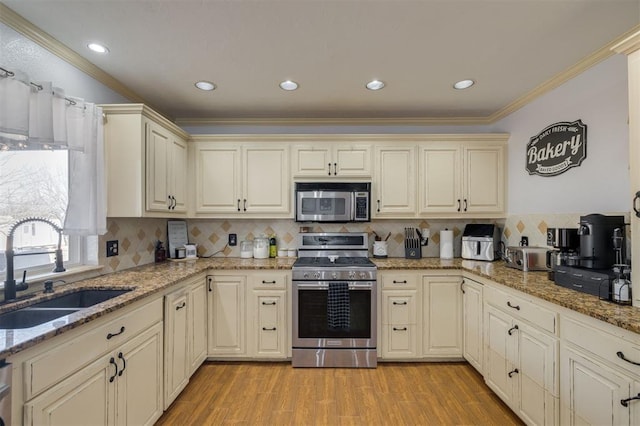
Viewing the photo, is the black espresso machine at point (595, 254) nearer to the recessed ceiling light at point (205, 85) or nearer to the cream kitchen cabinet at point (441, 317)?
the cream kitchen cabinet at point (441, 317)

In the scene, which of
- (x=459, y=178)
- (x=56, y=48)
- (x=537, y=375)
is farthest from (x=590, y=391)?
(x=56, y=48)

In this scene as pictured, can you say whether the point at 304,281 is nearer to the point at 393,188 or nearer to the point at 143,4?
the point at 393,188

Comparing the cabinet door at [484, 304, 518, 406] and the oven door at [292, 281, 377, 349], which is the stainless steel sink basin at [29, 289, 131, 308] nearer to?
the oven door at [292, 281, 377, 349]

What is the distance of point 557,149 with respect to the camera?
7.86ft

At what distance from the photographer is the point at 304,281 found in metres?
2.71

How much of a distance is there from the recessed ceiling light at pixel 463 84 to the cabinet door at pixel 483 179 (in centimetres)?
76

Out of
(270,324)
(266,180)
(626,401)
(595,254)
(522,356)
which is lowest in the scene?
(270,324)

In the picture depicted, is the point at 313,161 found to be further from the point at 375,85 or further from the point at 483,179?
the point at 483,179

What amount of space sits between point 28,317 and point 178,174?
1631mm

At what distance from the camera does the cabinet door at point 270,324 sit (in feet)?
9.04

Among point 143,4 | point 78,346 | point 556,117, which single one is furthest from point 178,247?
point 556,117

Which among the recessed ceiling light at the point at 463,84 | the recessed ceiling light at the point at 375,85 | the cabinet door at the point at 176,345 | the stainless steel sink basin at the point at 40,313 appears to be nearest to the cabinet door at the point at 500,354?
the recessed ceiling light at the point at 463,84

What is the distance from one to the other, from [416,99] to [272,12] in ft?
Result: 5.48

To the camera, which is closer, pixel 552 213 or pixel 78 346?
pixel 78 346
